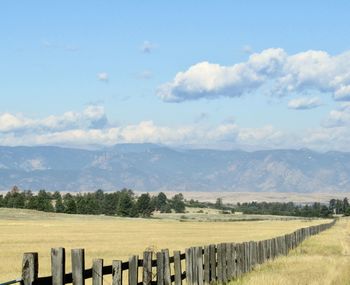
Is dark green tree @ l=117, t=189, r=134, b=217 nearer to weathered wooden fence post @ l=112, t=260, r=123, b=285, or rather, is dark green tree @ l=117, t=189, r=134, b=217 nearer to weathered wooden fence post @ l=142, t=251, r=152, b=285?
weathered wooden fence post @ l=142, t=251, r=152, b=285

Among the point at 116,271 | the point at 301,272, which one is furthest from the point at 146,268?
the point at 301,272

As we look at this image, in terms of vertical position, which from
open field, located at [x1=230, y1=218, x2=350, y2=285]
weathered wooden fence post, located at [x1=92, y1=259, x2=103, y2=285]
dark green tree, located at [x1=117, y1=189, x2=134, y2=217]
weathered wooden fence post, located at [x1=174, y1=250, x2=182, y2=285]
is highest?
dark green tree, located at [x1=117, y1=189, x2=134, y2=217]

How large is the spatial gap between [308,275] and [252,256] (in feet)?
12.4

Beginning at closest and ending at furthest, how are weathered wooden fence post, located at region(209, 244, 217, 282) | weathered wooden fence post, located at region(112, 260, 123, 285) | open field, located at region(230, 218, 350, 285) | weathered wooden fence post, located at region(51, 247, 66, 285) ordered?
weathered wooden fence post, located at region(51, 247, 66, 285) → weathered wooden fence post, located at region(112, 260, 123, 285) → weathered wooden fence post, located at region(209, 244, 217, 282) → open field, located at region(230, 218, 350, 285)

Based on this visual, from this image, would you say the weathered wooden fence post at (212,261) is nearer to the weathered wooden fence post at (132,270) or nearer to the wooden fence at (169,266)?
the wooden fence at (169,266)

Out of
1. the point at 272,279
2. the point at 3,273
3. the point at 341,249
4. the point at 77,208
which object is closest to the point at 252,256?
the point at 272,279

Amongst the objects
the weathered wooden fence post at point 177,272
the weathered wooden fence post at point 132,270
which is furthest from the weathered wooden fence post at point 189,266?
the weathered wooden fence post at point 132,270

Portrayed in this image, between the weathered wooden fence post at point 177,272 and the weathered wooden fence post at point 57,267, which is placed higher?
the weathered wooden fence post at point 57,267

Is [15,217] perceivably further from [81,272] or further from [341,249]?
[81,272]

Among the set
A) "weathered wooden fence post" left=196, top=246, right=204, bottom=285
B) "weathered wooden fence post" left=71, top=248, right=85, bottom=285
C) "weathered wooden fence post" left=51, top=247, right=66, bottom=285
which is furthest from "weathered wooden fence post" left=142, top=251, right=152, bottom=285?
"weathered wooden fence post" left=51, top=247, right=66, bottom=285

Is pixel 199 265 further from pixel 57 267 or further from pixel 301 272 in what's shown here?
pixel 57 267

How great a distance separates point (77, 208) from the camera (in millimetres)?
179500

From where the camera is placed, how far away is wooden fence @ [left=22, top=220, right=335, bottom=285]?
10.3 meters

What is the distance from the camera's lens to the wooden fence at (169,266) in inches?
404
